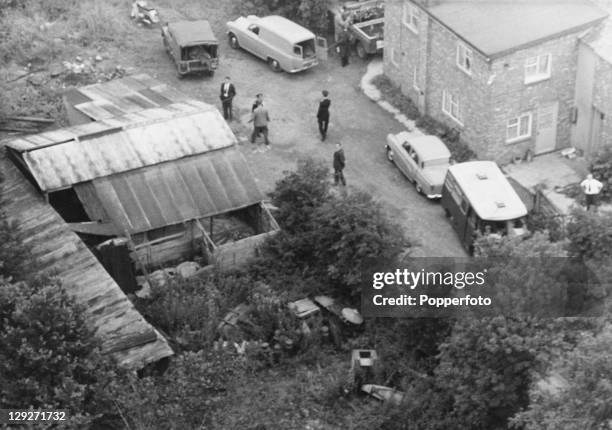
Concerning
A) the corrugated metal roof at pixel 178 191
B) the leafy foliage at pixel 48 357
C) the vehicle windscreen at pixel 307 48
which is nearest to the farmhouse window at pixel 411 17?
the vehicle windscreen at pixel 307 48

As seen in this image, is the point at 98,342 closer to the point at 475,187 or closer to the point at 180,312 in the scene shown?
the point at 180,312

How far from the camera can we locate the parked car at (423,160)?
1555 inches

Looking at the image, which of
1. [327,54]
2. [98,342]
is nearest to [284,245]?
[98,342]

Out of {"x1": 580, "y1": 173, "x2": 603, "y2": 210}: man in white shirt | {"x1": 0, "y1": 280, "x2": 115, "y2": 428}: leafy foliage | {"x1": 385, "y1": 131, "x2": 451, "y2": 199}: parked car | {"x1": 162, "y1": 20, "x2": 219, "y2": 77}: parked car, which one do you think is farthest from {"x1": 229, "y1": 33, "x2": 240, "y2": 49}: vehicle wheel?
{"x1": 0, "y1": 280, "x2": 115, "y2": 428}: leafy foliage

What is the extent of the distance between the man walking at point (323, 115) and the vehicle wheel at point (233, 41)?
809 centimetres

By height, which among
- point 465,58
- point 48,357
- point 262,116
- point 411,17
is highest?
point 48,357

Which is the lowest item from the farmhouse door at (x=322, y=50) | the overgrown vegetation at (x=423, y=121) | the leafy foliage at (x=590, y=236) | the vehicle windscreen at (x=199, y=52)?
the overgrown vegetation at (x=423, y=121)

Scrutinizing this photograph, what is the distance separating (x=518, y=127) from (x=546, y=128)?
1.25 meters

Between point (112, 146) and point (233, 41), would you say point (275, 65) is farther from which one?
point (112, 146)

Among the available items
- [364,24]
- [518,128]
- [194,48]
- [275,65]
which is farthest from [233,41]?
[518,128]

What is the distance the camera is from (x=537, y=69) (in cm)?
4081

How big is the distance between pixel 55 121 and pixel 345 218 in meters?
13.7

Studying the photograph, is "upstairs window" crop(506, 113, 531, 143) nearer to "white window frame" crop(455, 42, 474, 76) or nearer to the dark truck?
"white window frame" crop(455, 42, 474, 76)

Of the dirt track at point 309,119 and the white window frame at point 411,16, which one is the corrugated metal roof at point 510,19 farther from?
the dirt track at point 309,119
